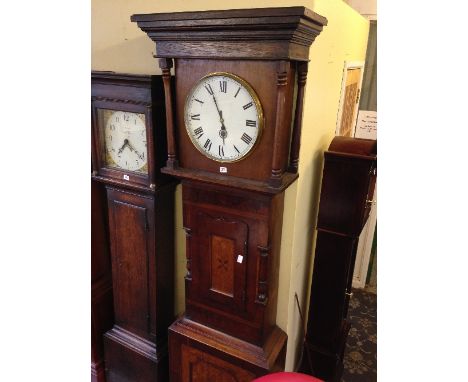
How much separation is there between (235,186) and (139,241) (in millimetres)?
664

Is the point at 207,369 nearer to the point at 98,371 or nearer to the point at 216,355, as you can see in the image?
the point at 216,355

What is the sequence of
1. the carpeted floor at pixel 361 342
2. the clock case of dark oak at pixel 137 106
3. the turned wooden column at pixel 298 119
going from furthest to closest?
the carpeted floor at pixel 361 342 → the clock case of dark oak at pixel 137 106 → the turned wooden column at pixel 298 119

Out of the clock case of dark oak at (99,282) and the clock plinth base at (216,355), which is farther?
the clock case of dark oak at (99,282)

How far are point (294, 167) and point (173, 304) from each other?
3.49 feet

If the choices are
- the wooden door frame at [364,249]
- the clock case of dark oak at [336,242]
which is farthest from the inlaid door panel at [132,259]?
the wooden door frame at [364,249]

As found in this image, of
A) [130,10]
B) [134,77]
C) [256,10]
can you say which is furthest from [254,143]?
[130,10]

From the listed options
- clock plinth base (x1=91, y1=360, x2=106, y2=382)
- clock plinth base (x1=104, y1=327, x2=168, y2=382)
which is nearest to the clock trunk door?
clock plinth base (x1=104, y1=327, x2=168, y2=382)

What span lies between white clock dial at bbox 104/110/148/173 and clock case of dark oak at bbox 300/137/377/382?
83 centimetres

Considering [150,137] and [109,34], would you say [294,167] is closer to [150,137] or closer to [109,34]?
[150,137]

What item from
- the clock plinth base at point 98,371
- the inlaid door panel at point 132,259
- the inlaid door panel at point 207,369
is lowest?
the clock plinth base at point 98,371

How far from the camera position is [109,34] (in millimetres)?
1676

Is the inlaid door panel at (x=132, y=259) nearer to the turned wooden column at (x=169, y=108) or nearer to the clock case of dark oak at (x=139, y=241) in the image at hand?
the clock case of dark oak at (x=139, y=241)

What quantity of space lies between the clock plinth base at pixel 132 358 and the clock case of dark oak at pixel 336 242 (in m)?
0.82

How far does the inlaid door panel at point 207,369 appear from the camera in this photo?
61.8 inches
